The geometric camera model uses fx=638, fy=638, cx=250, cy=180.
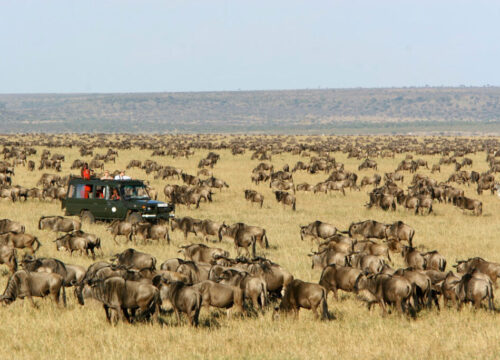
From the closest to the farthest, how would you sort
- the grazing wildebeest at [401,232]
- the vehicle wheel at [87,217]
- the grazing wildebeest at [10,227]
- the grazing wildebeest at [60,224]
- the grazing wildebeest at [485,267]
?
the grazing wildebeest at [485,267] → the grazing wildebeest at [10,227] → the grazing wildebeest at [401,232] → the grazing wildebeest at [60,224] → the vehicle wheel at [87,217]

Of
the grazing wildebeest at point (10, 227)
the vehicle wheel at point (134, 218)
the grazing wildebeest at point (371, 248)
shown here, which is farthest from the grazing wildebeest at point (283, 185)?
the grazing wildebeest at point (10, 227)

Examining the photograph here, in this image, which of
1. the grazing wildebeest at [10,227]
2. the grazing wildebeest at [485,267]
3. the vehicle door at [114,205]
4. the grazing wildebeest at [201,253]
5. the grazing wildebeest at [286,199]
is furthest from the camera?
the grazing wildebeest at [286,199]

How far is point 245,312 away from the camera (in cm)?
1157

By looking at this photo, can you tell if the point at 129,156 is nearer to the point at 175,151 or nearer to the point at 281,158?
the point at 175,151

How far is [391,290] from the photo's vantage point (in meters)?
11.6

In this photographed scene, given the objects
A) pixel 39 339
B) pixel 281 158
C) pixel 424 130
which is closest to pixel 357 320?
pixel 39 339

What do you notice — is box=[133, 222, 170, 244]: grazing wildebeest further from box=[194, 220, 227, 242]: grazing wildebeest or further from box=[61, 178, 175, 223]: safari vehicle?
box=[61, 178, 175, 223]: safari vehicle

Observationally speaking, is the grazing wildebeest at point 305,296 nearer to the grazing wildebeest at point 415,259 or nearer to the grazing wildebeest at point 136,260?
the grazing wildebeest at point 136,260

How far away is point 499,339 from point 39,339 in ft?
24.8

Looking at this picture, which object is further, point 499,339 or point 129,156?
point 129,156

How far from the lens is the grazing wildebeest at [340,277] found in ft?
41.3

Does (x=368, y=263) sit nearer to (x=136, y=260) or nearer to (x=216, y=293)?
(x=216, y=293)

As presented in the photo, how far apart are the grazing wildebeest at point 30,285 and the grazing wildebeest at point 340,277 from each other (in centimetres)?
516

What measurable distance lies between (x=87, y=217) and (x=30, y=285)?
36.2 ft
